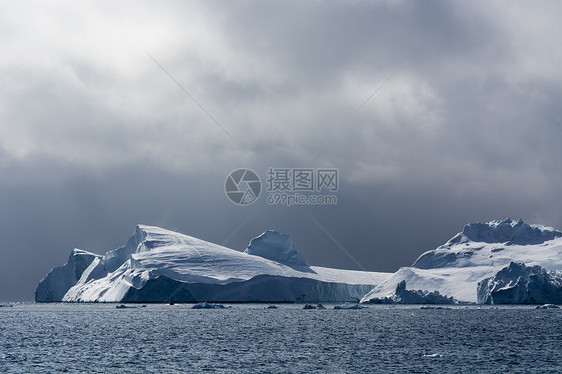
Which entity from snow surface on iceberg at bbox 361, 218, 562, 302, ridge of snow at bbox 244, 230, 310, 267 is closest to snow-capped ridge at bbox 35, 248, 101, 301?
ridge of snow at bbox 244, 230, 310, 267

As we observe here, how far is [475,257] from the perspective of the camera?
140m

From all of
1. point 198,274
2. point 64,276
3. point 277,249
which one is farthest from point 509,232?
point 64,276

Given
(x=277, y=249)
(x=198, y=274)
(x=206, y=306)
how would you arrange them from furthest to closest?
(x=277, y=249)
(x=198, y=274)
(x=206, y=306)

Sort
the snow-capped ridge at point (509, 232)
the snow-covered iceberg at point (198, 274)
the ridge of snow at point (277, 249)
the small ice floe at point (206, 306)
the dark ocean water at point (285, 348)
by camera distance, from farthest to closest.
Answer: the ridge of snow at point (277, 249)
the snow-capped ridge at point (509, 232)
the snow-covered iceberg at point (198, 274)
the small ice floe at point (206, 306)
the dark ocean water at point (285, 348)

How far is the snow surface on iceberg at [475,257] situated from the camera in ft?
411

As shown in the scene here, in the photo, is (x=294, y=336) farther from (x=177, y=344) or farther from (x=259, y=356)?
(x=259, y=356)

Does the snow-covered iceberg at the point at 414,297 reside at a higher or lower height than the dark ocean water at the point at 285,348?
higher

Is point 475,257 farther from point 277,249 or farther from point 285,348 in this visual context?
point 285,348

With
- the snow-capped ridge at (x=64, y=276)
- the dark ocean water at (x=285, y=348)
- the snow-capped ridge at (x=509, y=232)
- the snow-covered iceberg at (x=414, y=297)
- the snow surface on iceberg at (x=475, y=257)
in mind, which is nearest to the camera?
the dark ocean water at (x=285, y=348)

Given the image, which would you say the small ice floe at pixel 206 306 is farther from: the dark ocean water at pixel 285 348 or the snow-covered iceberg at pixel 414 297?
the dark ocean water at pixel 285 348

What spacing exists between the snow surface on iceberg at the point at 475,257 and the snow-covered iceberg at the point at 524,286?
9.37 meters

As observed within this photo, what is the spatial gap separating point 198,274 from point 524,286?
58723mm

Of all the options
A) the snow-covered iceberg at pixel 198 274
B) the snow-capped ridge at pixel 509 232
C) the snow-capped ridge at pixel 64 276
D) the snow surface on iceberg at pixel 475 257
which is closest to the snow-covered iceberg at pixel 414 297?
the snow surface on iceberg at pixel 475 257

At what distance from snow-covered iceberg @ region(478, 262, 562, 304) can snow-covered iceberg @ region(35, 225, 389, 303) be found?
36773mm
